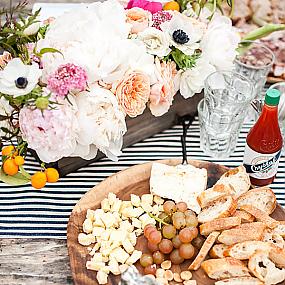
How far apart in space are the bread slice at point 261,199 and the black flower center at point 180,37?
13.7 inches

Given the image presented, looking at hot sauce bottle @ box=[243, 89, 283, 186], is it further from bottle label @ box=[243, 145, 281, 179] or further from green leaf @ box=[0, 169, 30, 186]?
green leaf @ box=[0, 169, 30, 186]

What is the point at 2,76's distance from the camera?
3.73ft

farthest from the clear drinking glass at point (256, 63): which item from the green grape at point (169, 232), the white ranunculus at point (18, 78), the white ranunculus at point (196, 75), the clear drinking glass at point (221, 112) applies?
the white ranunculus at point (18, 78)

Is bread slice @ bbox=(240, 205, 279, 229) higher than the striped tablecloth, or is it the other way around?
bread slice @ bbox=(240, 205, 279, 229)

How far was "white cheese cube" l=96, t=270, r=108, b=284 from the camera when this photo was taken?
113cm

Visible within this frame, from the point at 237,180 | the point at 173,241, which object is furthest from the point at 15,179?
the point at 237,180

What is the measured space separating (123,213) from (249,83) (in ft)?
1.48

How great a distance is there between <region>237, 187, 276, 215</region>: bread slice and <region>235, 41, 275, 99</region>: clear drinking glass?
0.35 metres

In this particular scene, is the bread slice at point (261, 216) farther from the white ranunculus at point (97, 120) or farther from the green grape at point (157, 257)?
the white ranunculus at point (97, 120)

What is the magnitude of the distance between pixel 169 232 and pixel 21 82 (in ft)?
1.28

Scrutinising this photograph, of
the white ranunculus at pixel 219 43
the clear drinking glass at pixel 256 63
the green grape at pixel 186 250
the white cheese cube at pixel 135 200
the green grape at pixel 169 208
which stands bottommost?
the green grape at pixel 186 250

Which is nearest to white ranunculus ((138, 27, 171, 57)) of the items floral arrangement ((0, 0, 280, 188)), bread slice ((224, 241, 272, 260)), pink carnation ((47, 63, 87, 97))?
floral arrangement ((0, 0, 280, 188))

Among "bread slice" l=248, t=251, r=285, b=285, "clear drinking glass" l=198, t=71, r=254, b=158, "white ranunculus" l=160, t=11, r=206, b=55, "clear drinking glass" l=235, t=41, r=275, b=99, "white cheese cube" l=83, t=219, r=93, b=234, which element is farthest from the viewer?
"clear drinking glass" l=235, t=41, r=275, b=99

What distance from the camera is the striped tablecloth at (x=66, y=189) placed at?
129cm
